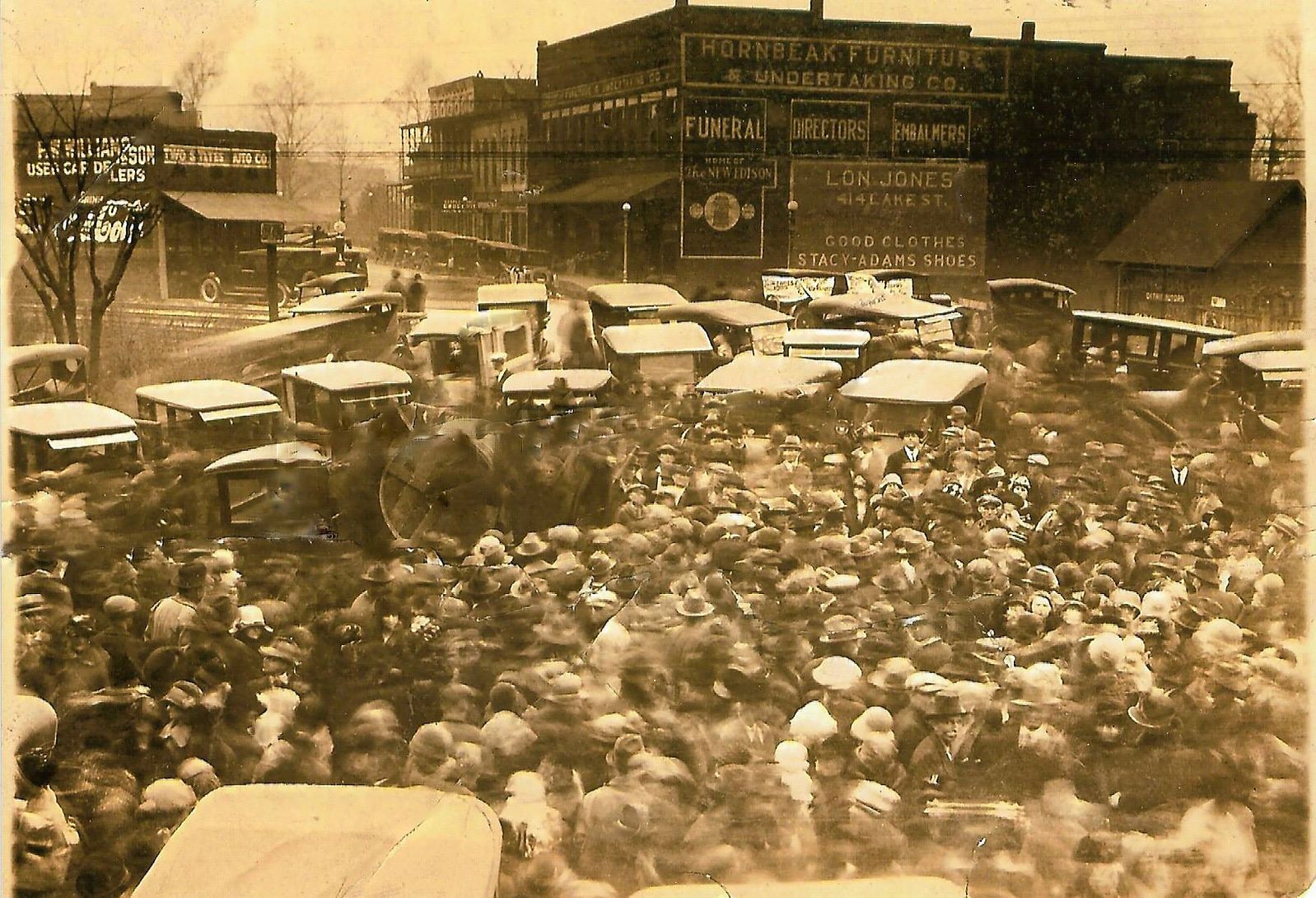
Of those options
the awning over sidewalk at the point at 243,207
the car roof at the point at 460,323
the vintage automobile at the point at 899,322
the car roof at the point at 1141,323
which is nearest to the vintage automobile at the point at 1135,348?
the car roof at the point at 1141,323

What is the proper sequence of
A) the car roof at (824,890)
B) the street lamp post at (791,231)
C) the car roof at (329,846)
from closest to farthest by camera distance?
the car roof at (329,846) < the car roof at (824,890) < the street lamp post at (791,231)

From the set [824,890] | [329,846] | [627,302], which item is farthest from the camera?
[627,302]

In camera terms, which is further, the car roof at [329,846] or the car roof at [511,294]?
the car roof at [511,294]

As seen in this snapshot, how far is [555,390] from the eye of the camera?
8.36 feet

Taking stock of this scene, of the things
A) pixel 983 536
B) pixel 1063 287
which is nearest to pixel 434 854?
pixel 983 536

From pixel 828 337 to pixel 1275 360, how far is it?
3.43 feet

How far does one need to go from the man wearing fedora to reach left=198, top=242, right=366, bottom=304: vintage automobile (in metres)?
0.63

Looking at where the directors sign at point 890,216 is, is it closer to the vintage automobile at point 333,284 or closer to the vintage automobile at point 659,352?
the vintage automobile at point 659,352

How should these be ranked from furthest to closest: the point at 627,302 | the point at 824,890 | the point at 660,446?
1. the point at 627,302
2. the point at 660,446
3. the point at 824,890

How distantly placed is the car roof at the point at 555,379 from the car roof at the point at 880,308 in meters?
0.54

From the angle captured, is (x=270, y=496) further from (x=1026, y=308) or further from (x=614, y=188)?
(x=1026, y=308)

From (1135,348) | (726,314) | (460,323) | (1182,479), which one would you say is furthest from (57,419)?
(1182,479)


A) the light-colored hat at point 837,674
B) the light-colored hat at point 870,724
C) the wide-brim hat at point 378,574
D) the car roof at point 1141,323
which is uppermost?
the car roof at point 1141,323

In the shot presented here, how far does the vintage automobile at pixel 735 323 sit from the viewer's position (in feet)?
8.57
